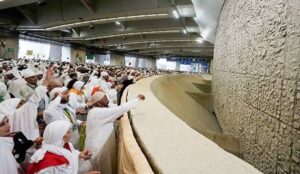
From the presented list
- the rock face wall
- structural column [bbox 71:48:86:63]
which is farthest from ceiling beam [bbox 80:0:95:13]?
structural column [bbox 71:48:86:63]

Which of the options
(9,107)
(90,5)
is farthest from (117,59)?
(9,107)

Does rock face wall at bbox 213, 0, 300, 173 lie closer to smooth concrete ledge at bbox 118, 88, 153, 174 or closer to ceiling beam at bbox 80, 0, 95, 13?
smooth concrete ledge at bbox 118, 88, 153, 174

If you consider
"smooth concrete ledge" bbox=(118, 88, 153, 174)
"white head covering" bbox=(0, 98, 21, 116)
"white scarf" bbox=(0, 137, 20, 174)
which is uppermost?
"white head covering" bbox=(0, 98, 21, 116)

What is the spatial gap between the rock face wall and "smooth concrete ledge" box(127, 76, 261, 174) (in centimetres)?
90

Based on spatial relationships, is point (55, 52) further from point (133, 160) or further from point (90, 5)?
point (133, 160)

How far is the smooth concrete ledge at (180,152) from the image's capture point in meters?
2.03

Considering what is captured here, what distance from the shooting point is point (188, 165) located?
207 cm

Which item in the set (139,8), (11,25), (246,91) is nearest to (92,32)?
(11,25)

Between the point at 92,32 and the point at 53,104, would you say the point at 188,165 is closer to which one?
the point at 53,104

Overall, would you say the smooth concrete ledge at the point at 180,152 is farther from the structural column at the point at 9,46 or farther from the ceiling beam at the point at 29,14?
the structural column at the point at 9,46

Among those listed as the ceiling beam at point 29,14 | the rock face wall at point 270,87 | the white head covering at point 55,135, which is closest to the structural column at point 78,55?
the ceiling beam at point 29,14

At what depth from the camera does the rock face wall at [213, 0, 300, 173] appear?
292 centimetres

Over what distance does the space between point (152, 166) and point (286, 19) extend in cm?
233

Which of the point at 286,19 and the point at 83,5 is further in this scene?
the point at 83,5
